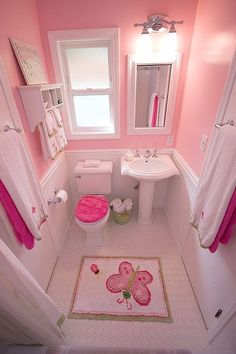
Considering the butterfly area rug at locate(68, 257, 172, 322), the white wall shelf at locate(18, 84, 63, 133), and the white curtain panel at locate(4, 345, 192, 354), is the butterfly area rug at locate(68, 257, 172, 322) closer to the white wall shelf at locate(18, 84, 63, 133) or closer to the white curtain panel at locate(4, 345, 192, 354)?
the white curtain panel at locate(4, 345, 192, 354)

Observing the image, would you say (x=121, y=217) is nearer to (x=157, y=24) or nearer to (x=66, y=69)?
(x=66, y=69)

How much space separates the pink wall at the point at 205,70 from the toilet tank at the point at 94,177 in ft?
2.81

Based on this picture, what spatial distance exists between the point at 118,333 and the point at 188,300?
62 cm

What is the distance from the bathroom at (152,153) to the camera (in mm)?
1083

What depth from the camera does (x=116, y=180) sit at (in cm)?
218

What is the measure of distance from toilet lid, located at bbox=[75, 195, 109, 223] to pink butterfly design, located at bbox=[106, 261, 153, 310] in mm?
557

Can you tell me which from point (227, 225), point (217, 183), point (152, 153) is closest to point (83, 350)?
point (227, 225)

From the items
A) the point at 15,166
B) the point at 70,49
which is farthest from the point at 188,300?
the point at 70,49

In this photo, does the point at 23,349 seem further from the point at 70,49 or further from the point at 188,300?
the point at 70,49

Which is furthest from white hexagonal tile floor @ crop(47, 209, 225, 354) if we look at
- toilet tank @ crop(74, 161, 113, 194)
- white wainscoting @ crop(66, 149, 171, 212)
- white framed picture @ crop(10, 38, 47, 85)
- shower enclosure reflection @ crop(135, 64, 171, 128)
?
white framed picture @ crop(10, 38, 47, 85)

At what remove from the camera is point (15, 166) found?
0.96 m

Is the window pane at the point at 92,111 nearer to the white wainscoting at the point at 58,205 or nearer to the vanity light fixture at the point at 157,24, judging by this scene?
the white wainscoting at the point at 58,205

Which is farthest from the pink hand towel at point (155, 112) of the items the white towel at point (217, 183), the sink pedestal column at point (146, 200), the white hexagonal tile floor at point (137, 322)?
the white hexagonal tile floor at point (137, 322)

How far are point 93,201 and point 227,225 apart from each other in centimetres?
127
